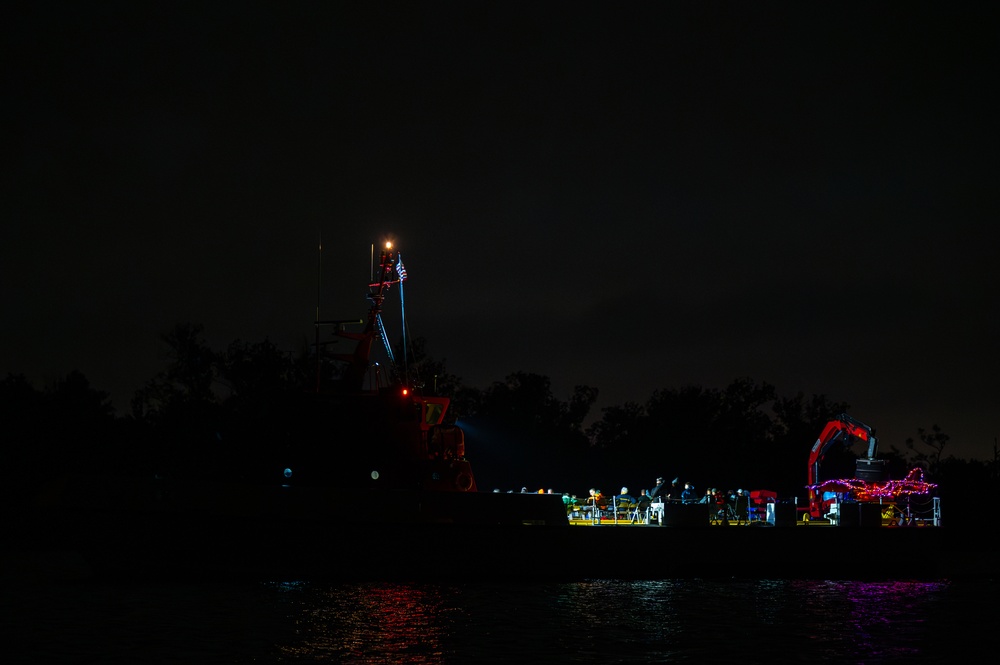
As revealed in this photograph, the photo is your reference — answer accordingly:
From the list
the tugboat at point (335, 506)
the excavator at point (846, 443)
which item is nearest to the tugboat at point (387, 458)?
the tugboat at point (335, 506)

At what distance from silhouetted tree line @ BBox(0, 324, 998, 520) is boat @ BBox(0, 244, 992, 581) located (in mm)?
16465

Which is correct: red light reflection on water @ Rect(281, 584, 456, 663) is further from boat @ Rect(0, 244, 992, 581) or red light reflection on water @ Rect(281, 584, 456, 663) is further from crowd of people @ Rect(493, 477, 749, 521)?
crowd of people @ Rect(493, 477, 749, 521)

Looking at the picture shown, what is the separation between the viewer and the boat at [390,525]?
2212 cm

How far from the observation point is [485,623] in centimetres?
1809

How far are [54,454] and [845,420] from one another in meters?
29.1

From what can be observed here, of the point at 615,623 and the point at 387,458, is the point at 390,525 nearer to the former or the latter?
the point at 387,458

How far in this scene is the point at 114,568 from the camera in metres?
22.2

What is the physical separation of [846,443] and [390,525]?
13.4 m

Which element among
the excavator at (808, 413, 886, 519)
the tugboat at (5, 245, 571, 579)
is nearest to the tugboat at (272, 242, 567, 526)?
the tugboat at (5, 245, 571, 579)

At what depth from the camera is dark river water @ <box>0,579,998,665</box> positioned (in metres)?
15.3

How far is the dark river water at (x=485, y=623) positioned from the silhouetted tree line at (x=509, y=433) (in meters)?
20.7

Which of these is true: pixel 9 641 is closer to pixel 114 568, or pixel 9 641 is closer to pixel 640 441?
pixel 114 568

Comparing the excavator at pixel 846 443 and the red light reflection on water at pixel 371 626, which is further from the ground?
the excavator at pixel 846 443

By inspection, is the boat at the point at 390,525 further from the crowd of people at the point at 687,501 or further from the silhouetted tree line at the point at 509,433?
the silhouetted tree line at the point at 509,433
